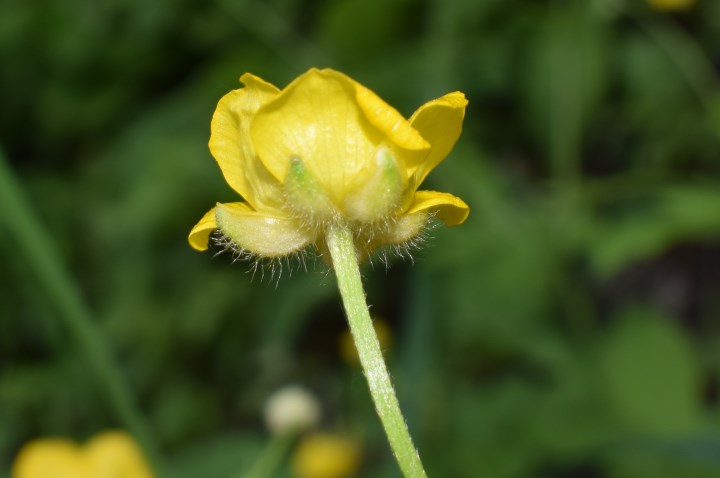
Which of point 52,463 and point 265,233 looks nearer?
point 265,233

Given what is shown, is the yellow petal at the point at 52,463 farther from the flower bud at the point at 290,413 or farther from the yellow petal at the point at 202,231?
the yellow petal at the point at 202,231

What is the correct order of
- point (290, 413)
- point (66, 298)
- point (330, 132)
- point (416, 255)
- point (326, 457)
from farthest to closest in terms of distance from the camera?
point (326, 457) → point (416, 255) → point (290, 413) → point (66, 298) → point (330, 132)

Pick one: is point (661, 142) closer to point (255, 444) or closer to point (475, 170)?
point (475, 170)

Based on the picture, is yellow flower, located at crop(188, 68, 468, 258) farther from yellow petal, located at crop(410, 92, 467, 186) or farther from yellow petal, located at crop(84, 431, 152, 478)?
yellow petal, located at crop(84, 431, 152, 478)

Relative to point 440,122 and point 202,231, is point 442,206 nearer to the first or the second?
point 440,122

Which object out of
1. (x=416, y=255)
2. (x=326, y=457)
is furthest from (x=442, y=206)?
(x=326, y=457)

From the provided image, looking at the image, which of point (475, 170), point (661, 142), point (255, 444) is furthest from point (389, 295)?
point (255, 444)

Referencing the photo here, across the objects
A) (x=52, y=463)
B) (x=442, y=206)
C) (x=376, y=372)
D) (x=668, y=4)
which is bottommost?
(x=376, y=372)
